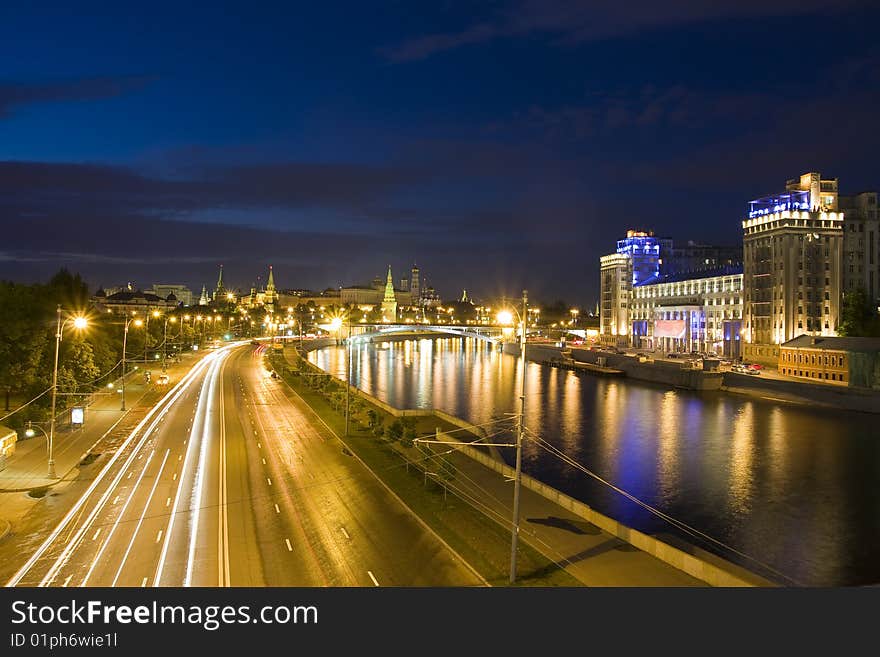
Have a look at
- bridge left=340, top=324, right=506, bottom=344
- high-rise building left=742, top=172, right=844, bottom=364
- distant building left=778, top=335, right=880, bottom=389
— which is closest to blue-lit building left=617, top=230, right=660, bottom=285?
bridge left=340, top=324, right=506, bottom=344

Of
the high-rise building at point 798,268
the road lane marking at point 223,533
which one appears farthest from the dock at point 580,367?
the road lane marking at point 223,533

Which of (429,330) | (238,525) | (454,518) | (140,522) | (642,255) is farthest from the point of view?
(642,255)

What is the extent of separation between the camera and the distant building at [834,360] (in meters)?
52.4

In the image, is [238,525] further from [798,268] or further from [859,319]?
[798,268]

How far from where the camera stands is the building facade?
8844 cm

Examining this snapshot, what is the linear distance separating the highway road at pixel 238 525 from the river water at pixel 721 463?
32.5 feet

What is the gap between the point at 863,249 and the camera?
75.6 metres

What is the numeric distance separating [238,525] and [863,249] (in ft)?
262

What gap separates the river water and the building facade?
2957cm

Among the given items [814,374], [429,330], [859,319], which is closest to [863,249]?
[859,319]

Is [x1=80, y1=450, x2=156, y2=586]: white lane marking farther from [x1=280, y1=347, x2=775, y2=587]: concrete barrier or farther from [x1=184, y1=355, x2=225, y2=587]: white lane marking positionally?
[x1=280, y1=347, x2=775, y2=587]: concrete barrier

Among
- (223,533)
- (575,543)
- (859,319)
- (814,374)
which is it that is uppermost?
(859,319)

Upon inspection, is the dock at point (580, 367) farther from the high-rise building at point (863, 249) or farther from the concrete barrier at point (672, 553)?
the concrete barrier at point (672, 553)

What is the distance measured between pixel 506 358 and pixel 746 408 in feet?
184
